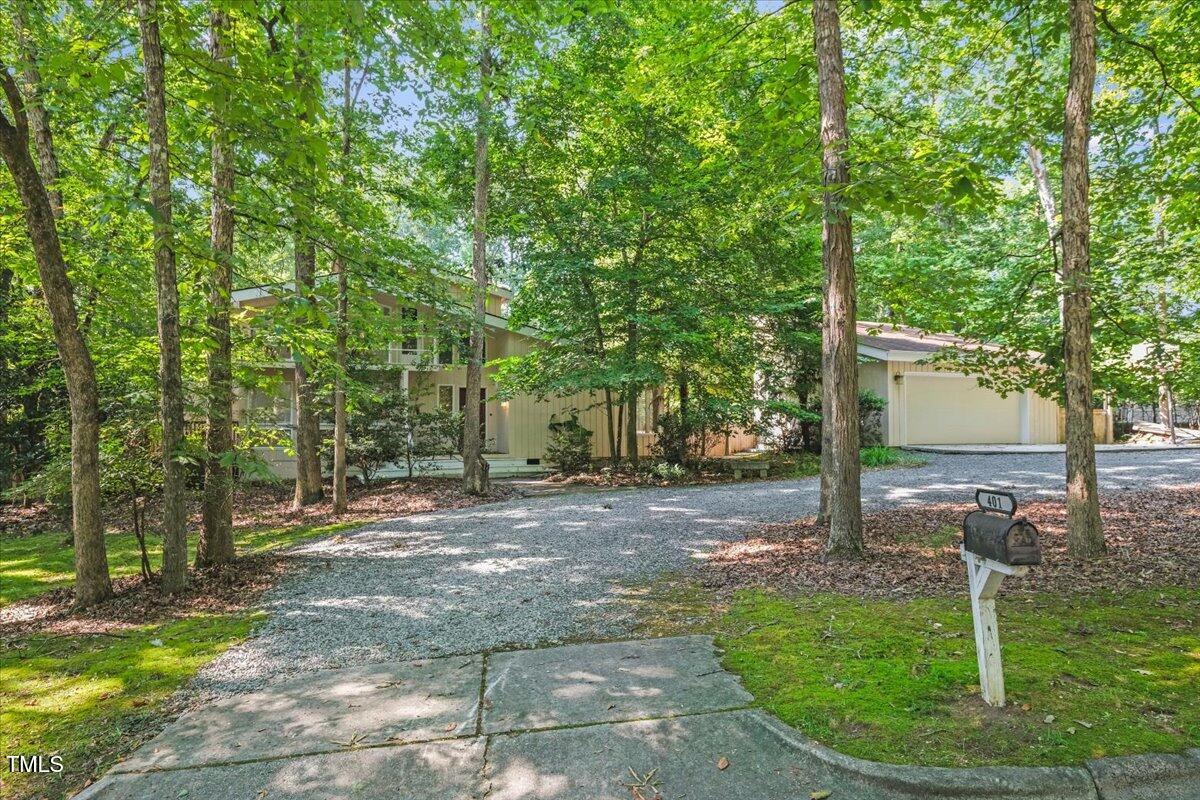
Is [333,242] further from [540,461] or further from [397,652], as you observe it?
[540,461]

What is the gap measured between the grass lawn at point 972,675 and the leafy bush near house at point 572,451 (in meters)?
11.3

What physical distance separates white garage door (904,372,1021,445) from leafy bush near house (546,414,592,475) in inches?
363

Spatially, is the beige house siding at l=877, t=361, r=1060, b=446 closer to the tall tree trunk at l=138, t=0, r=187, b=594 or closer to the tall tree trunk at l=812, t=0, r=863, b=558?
the tall tree trunk at l=812, t=0, r=863, b=558

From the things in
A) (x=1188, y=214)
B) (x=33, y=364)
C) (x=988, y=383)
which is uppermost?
(x=1188, y=214)

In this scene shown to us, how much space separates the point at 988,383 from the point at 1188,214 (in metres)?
2.47

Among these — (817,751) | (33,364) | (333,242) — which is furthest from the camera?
(33,364)

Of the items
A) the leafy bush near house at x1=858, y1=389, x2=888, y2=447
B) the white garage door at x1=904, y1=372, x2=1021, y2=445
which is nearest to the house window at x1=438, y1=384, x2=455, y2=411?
the leafy bush near house at x1=858, y1=389, x2=888, y2=447

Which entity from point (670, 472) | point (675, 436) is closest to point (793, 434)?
point (675, 436)

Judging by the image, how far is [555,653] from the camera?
391 centimetres

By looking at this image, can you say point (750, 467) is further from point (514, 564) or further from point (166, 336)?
point (166, 336)

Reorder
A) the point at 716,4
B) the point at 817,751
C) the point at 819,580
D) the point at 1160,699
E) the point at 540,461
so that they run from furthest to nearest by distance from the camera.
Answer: the point at 540,461 < the point at 716,4 < the point at 819,580 < the point at 1160,699 < the point at 817,751

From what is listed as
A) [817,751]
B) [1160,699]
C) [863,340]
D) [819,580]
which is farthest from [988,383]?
[863,340]

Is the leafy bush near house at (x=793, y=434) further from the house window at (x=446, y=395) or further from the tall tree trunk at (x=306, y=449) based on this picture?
the tall tree trunk at (x=306, y=449)

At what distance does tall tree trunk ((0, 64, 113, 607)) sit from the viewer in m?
5.04
